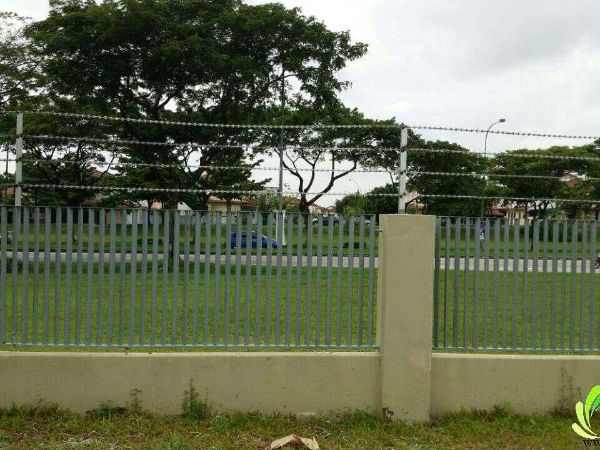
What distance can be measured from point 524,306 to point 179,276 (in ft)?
8.43

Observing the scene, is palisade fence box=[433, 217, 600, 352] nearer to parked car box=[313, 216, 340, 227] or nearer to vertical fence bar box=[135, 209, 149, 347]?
parked car box=[313, 216, 340, 227]

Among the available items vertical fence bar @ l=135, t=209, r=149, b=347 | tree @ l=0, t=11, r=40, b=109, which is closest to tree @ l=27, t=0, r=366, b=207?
tree @ l=0, t=11, r=40, b=109

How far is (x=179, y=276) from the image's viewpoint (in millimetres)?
4199

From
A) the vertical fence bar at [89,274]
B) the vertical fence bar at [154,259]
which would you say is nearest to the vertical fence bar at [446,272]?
the vertical fence bar at [154,259]

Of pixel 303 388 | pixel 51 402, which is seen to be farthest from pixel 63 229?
pixel 303 388

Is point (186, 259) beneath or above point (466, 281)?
above

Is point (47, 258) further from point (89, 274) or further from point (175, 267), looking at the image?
point (175, 267)

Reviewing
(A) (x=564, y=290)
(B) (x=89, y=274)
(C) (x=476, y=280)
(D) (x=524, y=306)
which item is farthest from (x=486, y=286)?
(B) (x=89, y=274)

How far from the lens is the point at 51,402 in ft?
13.3

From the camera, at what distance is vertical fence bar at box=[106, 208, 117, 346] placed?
411 centimetres

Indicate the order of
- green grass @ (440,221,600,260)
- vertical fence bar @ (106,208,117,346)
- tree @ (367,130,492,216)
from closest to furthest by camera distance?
vertical fence bar @ (106,208,117,346) → green grass @ (440,221,600,260) → tree @ (367,130,492,216)

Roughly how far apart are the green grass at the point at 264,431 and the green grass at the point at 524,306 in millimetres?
567

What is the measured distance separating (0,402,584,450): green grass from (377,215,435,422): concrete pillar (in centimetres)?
18

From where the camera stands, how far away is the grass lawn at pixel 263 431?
3.73m
